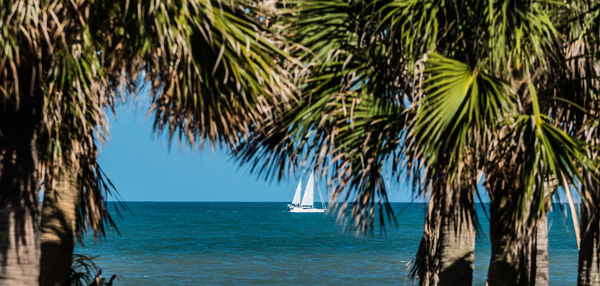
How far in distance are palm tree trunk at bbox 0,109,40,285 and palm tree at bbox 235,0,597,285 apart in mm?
2195

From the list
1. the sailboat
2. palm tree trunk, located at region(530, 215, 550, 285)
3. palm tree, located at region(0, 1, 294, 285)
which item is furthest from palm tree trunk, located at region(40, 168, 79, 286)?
the sailboat

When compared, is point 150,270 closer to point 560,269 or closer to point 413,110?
point 560,269

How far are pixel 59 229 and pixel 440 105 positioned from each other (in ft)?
15.3

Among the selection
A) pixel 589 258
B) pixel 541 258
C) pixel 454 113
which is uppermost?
pixel 454 113

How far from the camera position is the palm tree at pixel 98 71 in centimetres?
544

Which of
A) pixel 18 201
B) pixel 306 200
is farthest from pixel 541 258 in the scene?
pixel 306 200

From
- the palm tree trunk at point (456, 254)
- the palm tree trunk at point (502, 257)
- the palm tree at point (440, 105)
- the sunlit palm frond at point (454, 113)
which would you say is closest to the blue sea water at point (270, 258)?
the palm tree trunk at point (502, 257)

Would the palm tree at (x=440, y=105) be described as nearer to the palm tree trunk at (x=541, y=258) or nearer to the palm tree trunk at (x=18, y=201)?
the palm tree trunk at (x=18, y=201)

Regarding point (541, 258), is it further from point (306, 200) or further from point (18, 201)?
point (306, 200)

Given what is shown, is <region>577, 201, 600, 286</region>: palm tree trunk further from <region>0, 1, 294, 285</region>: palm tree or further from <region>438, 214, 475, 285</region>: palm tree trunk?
<region>0, 1, 294, 285</region>: palm tree

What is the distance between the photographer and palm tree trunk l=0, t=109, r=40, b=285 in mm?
6055

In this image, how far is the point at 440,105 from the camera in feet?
21.2

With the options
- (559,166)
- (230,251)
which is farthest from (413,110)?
(230,251)

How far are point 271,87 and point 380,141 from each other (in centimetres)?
168
